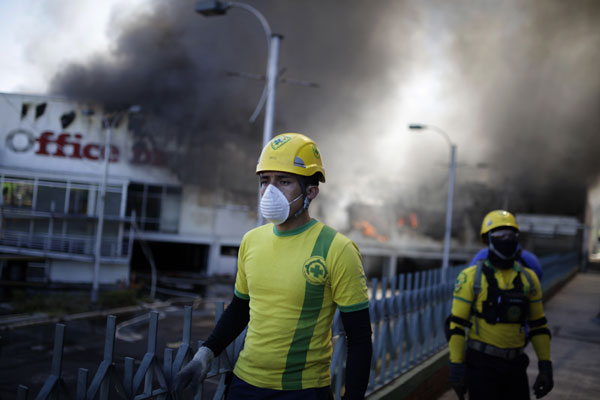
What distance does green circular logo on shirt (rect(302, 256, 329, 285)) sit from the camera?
5.98 feet

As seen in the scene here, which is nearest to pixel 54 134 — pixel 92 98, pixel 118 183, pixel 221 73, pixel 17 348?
pixel 92 98

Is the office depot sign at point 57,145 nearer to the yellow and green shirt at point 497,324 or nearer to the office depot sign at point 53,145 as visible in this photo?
the office depot sign at point 53,145

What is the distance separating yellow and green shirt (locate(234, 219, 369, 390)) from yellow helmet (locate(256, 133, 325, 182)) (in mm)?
227

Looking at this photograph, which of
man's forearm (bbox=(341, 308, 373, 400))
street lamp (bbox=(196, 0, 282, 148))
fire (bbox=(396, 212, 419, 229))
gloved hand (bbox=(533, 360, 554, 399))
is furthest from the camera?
fire (bbox=(396, 212, 419, 229))

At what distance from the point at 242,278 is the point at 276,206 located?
404 mm

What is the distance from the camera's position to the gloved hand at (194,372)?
6.48ft

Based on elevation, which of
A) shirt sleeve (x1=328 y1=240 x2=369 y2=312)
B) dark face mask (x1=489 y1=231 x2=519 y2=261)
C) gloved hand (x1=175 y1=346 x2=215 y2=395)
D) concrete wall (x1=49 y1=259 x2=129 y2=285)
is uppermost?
dark face mask (x1=489 y1=231 x2=519 y2=261)

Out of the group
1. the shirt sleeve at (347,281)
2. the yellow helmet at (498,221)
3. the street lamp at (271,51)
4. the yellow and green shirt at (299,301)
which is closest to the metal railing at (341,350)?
the yellow and green shirt at (299,301)

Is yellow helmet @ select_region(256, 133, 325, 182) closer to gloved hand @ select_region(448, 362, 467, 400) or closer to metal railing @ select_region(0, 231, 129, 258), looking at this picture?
gloved hand @ select_region(448, 362, 467, 400)

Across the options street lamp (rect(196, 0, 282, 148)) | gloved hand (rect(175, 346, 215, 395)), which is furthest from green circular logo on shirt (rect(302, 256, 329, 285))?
street lamp (rect(196, 0, 282, 148))

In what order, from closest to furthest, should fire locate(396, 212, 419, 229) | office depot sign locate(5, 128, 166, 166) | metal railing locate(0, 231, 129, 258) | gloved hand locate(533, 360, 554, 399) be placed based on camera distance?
1. gloved hand locate(533, 360, 554, 399)
2. metal railing locate(0, 231, 129, 258)
3. office depot sign locate(5, 128, 166, 166)
4. fire locate(396, 212, 419, 229)

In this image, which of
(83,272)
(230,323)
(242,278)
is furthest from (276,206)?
(83,272)

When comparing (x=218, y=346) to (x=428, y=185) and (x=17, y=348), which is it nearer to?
(x=17, y=348)

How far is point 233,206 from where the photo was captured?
3219cm
